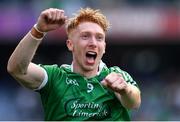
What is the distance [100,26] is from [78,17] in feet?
0.62

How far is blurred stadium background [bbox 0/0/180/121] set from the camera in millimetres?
18750

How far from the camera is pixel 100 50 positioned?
5934mm

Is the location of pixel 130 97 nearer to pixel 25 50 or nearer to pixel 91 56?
pixel 91 56

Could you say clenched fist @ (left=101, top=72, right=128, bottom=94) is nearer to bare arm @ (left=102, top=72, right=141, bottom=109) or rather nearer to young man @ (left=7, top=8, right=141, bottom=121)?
bare arm @ (left=102, top=72, right=141, bottom=109)

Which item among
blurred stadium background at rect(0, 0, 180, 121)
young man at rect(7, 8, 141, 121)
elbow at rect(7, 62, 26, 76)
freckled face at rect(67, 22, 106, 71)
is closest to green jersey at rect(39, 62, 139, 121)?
young man at rect(7, 8, 141, 121)

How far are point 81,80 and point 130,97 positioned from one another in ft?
1.67

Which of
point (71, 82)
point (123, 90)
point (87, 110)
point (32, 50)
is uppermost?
point (32, 50)

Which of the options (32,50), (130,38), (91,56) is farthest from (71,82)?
(130,38)

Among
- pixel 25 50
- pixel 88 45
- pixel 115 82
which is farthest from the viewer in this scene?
pixel 88 45

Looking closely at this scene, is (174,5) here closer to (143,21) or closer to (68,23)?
(143,21)

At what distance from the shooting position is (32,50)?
18.4 ft

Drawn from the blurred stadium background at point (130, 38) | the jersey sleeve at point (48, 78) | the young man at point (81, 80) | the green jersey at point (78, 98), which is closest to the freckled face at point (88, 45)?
the young man at point (81, 80)

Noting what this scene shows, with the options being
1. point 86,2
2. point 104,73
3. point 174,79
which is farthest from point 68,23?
point 174,79

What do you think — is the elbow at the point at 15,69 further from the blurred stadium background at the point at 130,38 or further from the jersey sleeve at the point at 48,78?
the blurred stadium background at the point at 130,38
